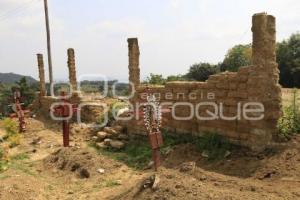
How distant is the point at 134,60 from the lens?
452 inches

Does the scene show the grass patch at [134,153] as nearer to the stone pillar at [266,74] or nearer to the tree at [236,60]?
the stone pillar at [266,74]

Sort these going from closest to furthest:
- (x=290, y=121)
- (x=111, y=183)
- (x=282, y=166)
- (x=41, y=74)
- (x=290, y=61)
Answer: (x=282, y=166) < (x=111, y=183) < (x=290, y=121) < (x=41, y=74) < (x=290, y=61)

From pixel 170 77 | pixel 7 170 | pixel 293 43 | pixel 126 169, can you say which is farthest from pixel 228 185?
pixel 293 43

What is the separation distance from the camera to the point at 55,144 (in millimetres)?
10977

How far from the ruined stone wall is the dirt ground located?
403mm

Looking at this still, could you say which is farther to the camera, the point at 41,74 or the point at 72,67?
the point at 41,74

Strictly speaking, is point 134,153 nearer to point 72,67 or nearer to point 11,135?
point 11,135

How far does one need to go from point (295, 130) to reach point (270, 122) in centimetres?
50

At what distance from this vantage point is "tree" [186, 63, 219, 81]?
2666 centimetres

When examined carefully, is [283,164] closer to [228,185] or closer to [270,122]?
[270,122]

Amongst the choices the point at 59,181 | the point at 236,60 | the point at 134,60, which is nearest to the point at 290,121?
the point at 59,181

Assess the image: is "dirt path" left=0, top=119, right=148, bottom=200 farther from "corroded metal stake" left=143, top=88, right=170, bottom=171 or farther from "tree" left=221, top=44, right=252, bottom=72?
"tree" left=221, top=44, right=252, bottom=72

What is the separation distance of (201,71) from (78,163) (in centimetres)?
1965

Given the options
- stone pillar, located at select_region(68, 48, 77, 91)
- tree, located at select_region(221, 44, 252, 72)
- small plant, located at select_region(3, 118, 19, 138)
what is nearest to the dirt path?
small plant, located at select_region(3, 118, 19, 138)
